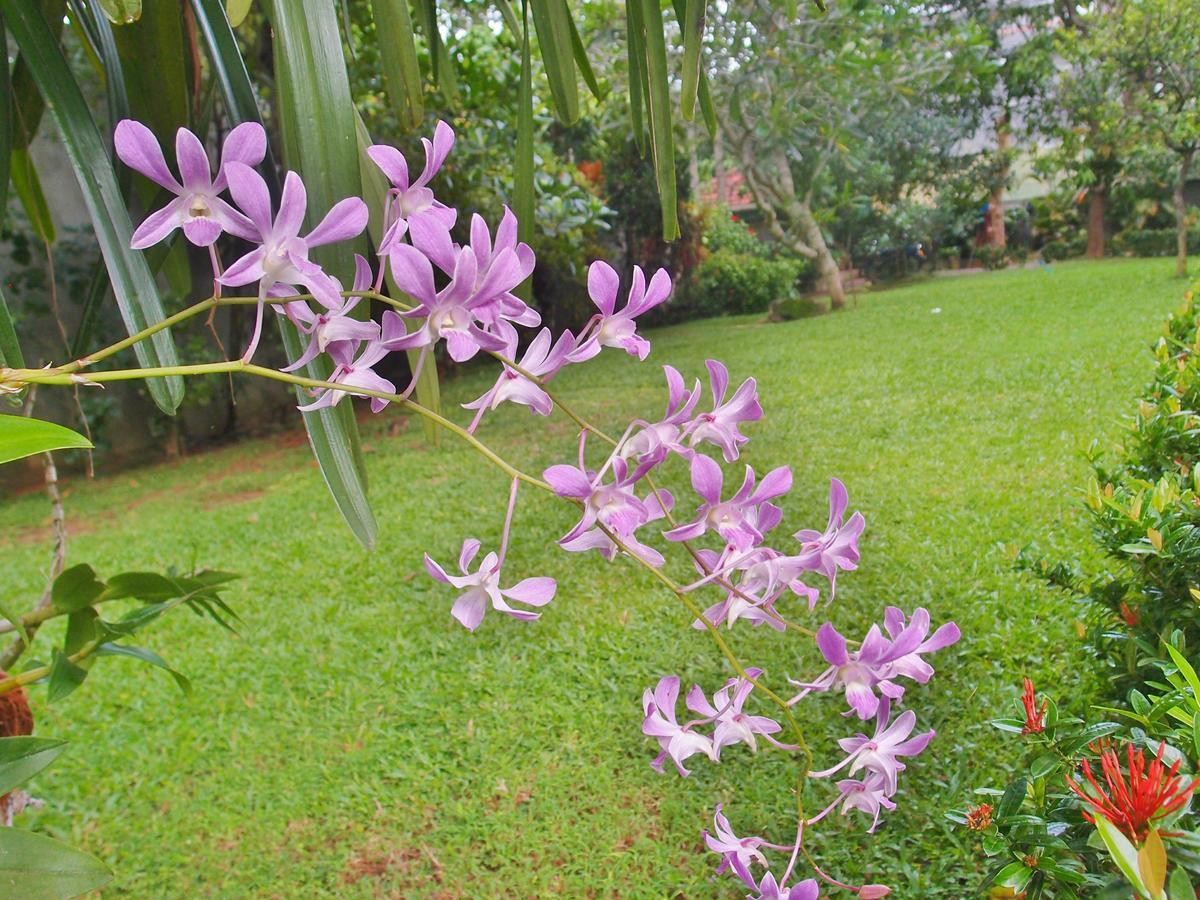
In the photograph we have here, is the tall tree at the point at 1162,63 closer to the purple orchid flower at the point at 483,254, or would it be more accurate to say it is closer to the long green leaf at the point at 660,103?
the long green leaf at the point at 660,103

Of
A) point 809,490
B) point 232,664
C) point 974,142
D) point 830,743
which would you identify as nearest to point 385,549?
point 232,664

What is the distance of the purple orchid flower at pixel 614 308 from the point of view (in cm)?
36

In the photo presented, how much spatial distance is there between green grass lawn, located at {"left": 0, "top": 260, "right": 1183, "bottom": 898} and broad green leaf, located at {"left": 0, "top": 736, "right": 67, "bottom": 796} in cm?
86

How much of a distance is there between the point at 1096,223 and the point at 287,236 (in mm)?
9044

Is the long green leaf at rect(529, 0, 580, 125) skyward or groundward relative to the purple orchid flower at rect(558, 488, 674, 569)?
skyward

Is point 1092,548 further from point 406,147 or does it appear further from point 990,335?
point 406,147

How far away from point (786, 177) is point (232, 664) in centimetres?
593

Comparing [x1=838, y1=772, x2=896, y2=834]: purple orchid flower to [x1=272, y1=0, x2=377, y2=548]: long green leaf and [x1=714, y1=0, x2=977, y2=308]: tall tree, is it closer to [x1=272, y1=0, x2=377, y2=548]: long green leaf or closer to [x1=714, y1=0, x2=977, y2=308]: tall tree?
[x1=272, y1=0, x2=377, y2=548]: long green leaf

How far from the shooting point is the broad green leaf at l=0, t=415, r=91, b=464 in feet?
1.08

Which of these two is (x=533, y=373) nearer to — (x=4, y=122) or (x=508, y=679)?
(x=4, y=122)

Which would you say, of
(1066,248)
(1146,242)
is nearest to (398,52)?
(1146,242)

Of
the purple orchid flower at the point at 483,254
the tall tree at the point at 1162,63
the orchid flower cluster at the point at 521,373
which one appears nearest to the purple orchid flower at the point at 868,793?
the orchid flower cluster at the point at 521,373

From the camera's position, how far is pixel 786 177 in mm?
6621

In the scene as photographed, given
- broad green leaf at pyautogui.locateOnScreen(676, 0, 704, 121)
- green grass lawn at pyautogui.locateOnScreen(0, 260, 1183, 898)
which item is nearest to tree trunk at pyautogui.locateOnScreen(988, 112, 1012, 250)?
green grass lawn at pyautogui.locateOnScreen(0, 260, 1183, 898)
